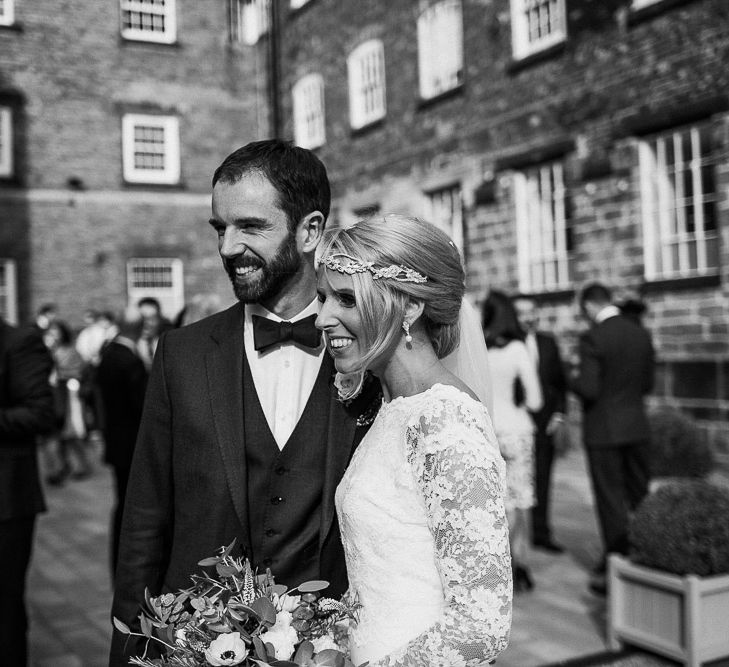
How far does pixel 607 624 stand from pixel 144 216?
18.1 metres

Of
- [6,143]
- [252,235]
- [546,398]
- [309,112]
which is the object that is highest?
[309,112]

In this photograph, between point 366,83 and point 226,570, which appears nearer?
point 226,570

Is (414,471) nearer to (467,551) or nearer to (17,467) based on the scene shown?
(467,551)

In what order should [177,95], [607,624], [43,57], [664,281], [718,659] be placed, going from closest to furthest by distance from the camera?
[718,659] < [607,624] < [664,281] < [43,57] < [177,95]

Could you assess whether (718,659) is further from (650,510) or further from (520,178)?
(520,178)

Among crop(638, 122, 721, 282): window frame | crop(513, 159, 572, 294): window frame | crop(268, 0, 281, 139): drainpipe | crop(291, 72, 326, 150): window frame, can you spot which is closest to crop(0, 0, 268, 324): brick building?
crop(268, 0, 281, 139): drainpipe

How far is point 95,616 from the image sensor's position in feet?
19.3

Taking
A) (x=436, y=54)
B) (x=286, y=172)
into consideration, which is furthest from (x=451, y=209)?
(x=286, y=172)

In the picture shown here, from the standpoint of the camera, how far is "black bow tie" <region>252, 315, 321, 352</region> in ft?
8.25

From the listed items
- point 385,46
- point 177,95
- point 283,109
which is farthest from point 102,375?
point 177,95

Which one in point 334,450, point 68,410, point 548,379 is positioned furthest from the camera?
point 68,410

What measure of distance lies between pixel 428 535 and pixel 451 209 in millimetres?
13062

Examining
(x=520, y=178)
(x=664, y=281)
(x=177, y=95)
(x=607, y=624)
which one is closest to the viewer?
(x=607, y=624)

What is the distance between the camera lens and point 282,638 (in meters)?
1.96
